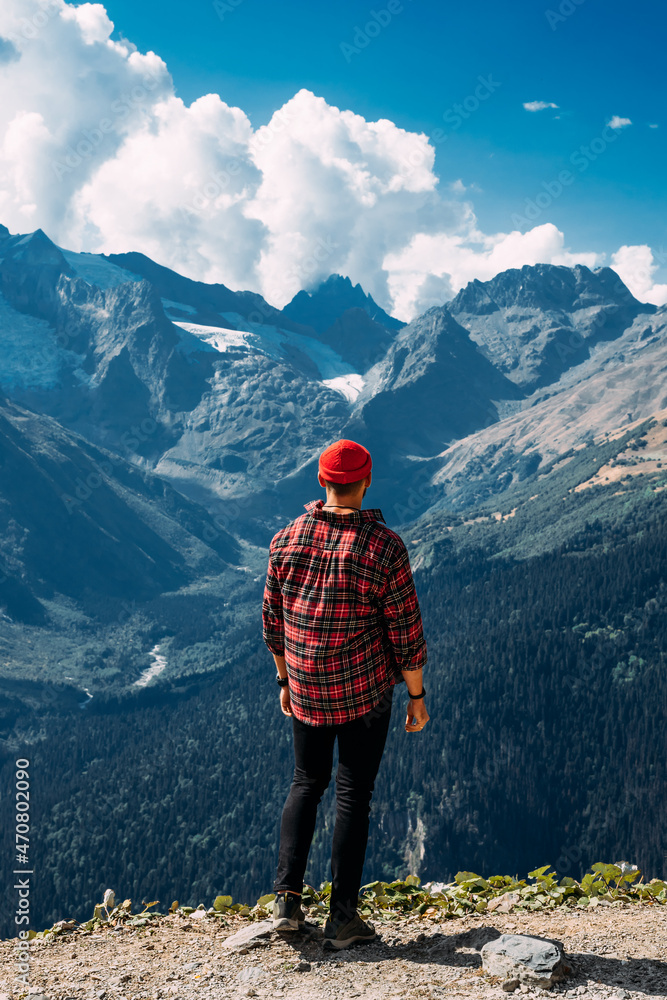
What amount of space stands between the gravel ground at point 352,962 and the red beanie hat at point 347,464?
5198 millimetres

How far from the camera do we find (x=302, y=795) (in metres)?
7.96

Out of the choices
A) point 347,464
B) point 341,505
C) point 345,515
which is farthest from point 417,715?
point 347,464

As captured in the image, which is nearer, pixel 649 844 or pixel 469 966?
pixel 469 966

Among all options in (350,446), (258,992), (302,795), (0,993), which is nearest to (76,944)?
(0,993)

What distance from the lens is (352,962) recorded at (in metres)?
7.45

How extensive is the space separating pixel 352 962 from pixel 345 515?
15.9ft

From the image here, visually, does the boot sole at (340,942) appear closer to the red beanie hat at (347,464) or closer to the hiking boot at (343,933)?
the hiking boot at (343,933)

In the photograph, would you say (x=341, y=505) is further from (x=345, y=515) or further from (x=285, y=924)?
(x=285, y=924)

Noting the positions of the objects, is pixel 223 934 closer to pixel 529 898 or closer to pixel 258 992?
pixel 258 992

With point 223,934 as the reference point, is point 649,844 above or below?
below

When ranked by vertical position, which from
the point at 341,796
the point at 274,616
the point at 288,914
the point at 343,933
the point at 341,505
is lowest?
the point at 343,933

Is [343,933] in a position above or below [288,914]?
below

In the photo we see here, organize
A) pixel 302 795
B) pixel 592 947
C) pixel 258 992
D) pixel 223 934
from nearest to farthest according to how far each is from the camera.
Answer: pixel 258 992 < pixel 592 947 < pixel 302 795 < pixel 223 934

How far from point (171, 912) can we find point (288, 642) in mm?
5152
